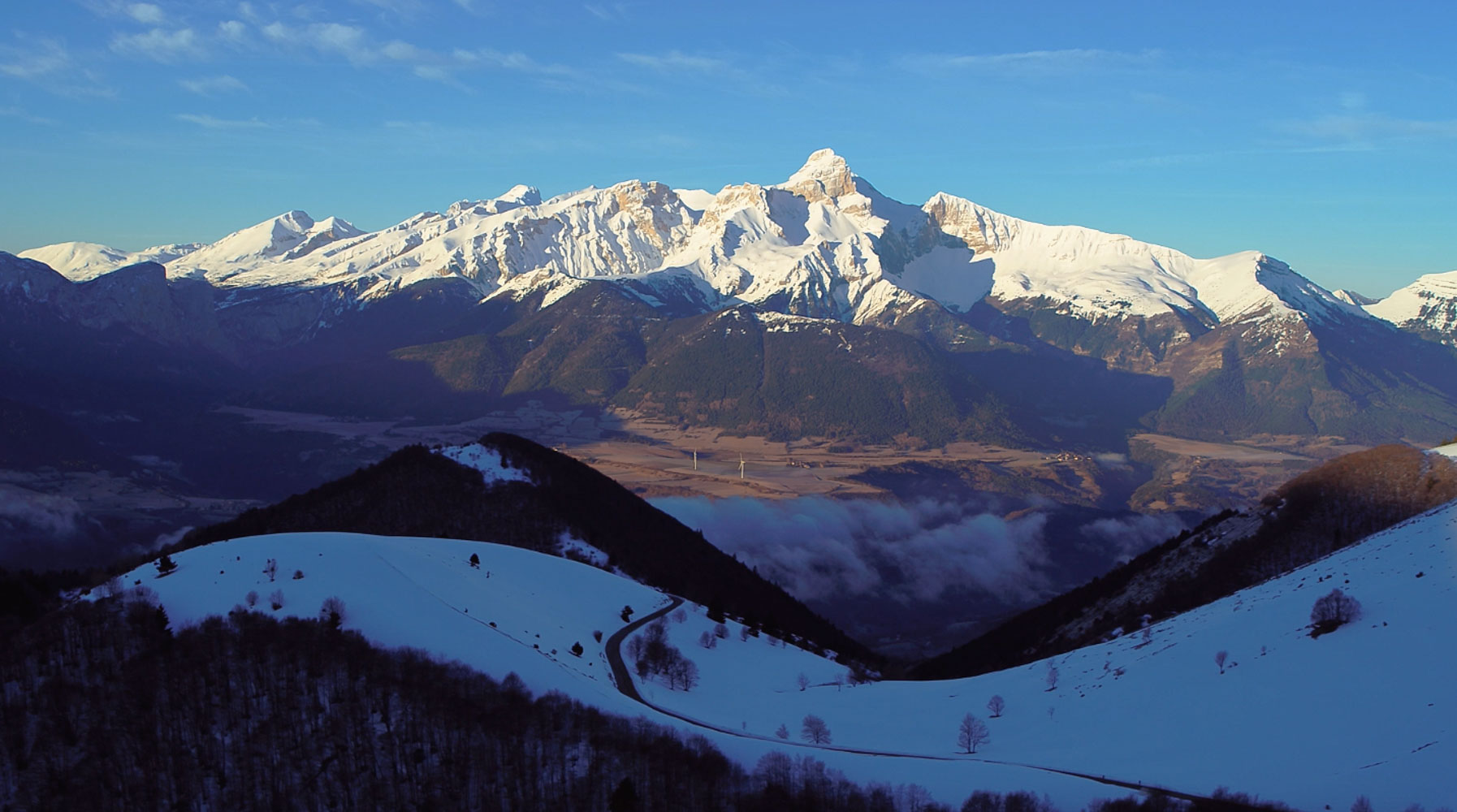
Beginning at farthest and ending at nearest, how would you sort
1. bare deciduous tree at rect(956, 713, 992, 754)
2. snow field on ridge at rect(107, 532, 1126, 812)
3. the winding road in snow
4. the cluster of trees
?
the cluster of trees
bare deciduous tree at rect(956, 713, 992, 754)
snow field on ridge at rect(107, 532, 1126, 812)
the winding road in snow

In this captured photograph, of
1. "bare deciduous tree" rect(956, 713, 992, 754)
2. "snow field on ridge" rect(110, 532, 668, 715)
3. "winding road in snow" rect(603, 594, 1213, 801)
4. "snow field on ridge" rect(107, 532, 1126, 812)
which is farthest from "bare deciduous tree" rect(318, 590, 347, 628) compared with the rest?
"bare deciduous tree" rect(956, 713, 992, 754)

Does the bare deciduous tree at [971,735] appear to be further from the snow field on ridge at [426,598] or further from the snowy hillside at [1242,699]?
the snow field on ridge at [426,598]

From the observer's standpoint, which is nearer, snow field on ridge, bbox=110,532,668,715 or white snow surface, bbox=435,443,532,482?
snow field on ridge, bbox=110,532,668,715

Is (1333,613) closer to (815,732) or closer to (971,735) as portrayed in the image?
(971,735)

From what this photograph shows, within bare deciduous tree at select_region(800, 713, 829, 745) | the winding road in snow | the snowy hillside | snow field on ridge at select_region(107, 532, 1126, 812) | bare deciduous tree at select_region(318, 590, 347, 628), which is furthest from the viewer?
bare deciduous tree at select_region(318, 590, 347, 628)

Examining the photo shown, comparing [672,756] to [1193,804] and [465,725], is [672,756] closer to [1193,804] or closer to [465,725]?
[465,725]

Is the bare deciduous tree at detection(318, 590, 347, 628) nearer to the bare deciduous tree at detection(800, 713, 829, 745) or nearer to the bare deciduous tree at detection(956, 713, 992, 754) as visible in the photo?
the bare deciduous tree at detection(800, 713, 829, 745)
